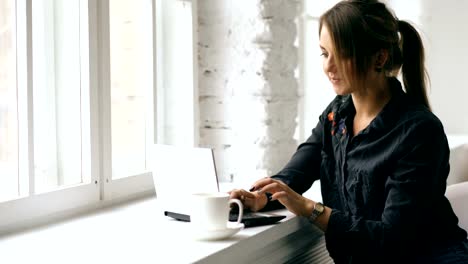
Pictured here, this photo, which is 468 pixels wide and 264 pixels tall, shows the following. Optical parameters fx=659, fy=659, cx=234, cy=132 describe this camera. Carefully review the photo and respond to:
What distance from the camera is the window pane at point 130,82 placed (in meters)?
2.17

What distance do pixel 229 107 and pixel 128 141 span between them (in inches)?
17.0

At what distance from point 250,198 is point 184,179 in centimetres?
21

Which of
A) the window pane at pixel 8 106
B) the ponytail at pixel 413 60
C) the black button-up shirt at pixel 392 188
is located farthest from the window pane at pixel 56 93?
the ponytail at pixel 413 60

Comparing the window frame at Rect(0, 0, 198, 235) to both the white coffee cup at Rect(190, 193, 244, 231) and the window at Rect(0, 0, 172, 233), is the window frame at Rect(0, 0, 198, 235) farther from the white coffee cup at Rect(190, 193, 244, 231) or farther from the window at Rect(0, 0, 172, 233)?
the white coffee cup at Rect(190, 193, 244, 231)

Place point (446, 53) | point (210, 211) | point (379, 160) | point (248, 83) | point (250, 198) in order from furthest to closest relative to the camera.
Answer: point (446, 53), point (248, 83), point (250, 198), point (379, 160), point (210, 211)

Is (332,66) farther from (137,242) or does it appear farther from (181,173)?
(137,242)

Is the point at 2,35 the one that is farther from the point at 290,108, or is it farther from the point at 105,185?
the point at 290,108

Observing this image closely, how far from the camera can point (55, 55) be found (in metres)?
1.90

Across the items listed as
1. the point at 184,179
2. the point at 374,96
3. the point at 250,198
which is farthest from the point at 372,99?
the point at 184,179

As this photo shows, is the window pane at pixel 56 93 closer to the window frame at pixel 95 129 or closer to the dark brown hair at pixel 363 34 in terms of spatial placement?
the window frame at pixel 95 129

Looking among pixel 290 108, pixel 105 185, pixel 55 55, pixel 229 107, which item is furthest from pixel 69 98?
pixel 290 108

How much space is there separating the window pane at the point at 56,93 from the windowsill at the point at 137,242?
17 cm

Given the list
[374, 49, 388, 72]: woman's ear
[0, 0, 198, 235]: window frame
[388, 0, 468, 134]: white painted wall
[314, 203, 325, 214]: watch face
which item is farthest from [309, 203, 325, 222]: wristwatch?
[388, 0, 468, 134]: white painted wall

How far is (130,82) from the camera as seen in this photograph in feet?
7.35
